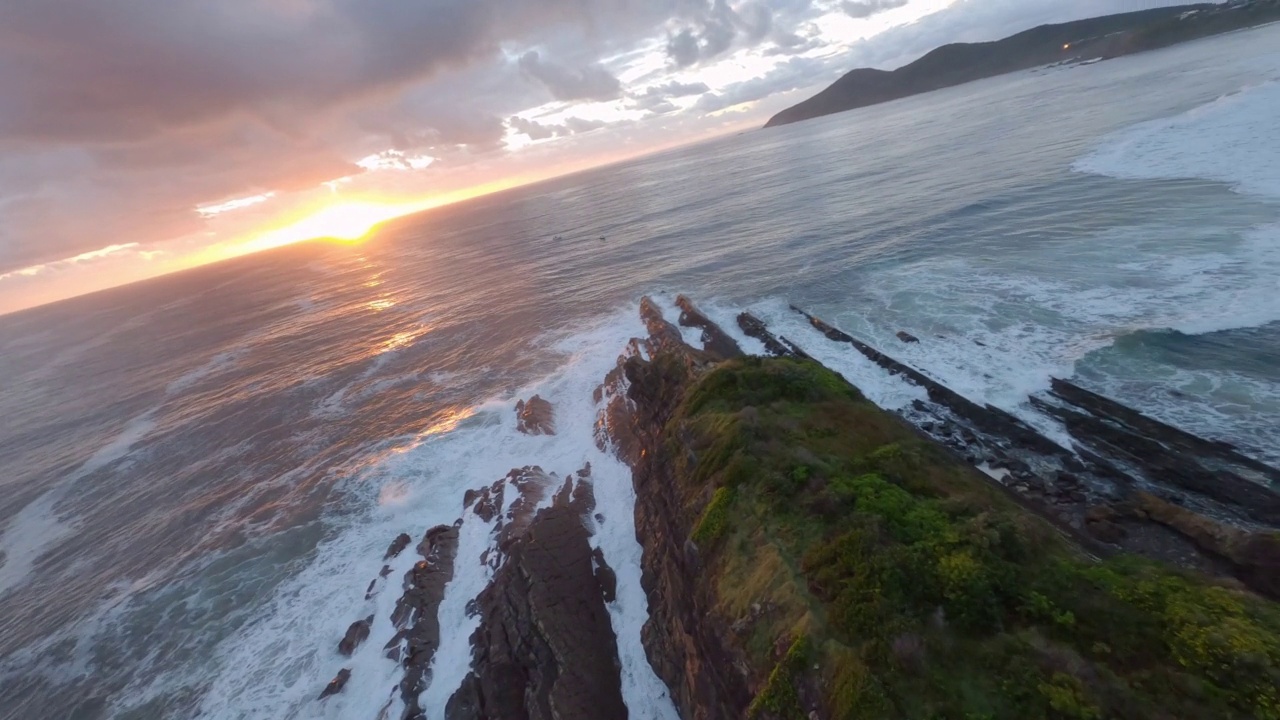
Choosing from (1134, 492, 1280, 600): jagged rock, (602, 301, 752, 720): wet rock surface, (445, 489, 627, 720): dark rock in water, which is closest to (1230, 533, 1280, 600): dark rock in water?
(1134, 492, 1280, 600): jagged rock

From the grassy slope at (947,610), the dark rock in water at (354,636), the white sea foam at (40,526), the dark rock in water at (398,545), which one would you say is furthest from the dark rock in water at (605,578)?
the white sea foam at (40,526)

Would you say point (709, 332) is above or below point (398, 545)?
above

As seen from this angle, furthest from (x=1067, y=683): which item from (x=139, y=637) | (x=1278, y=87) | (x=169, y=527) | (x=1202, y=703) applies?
(x=1278, y=87)

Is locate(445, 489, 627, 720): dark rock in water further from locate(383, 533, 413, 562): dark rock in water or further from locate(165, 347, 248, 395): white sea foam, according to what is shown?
locate(165, 347, 248, 395): white sea foam

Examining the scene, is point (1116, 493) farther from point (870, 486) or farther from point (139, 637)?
point (139, 637)

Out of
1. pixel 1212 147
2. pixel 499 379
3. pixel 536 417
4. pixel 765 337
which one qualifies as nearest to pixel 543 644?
pixel 536 417

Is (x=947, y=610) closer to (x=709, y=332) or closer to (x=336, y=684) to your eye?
(x=336, y=684)
